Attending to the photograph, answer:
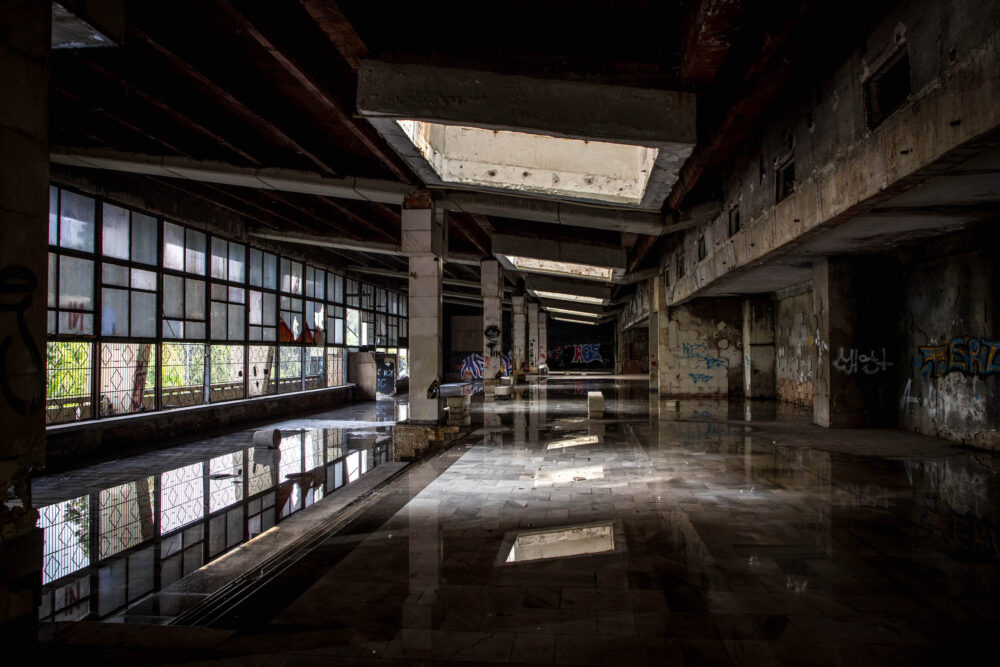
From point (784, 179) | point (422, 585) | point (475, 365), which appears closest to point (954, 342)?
point (784, 179)

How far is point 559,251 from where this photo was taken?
18.1 meters

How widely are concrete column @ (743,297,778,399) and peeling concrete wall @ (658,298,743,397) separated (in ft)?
2.77

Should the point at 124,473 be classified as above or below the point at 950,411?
Answer: below

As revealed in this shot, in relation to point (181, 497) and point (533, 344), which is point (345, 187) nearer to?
point (181, 497)

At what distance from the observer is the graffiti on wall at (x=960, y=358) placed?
905 cm

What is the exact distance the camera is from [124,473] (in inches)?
394

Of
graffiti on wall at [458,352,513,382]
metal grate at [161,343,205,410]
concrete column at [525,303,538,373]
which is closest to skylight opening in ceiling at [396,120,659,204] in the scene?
metal grate at [161,343,205,410]

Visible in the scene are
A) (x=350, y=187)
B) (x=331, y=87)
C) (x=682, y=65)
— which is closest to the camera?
(x=682, y=65)

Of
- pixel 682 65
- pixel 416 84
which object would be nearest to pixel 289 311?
pixel 416 84

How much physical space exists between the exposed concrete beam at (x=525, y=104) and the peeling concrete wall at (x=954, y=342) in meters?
Answer: 5.79

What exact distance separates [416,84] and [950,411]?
417 inches

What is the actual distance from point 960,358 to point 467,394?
10.2 metres

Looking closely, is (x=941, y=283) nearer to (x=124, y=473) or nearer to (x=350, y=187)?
(x=350, y=187)

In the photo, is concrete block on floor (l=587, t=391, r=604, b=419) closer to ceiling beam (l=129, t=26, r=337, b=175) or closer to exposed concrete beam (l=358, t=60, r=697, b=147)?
exposed concrete beam (l=358, t=60, r=697, b=147)
